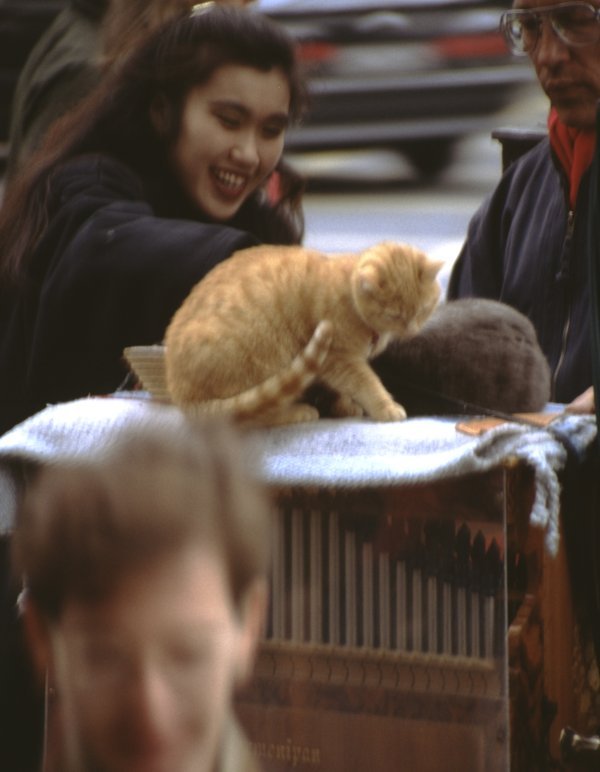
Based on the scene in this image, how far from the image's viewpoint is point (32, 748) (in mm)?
1971

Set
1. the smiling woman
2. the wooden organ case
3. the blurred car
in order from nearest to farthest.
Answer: the wooden organ case, the smiling woman, the blurred car

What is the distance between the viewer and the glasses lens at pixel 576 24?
2.10 meters

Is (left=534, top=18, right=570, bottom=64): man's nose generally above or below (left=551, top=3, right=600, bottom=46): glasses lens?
below

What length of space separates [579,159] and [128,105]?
0.74 meters

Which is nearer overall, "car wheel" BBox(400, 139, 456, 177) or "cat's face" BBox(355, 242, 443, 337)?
"cat's face" BBox(355, 242, 443, 337)

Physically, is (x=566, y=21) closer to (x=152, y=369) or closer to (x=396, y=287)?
(x=396, y=287)

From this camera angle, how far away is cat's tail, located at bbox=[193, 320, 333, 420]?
61.4 inches

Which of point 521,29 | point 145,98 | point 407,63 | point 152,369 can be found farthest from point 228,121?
point 407,63

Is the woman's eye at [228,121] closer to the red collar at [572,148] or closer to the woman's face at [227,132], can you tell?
the woman's face at [227,132]

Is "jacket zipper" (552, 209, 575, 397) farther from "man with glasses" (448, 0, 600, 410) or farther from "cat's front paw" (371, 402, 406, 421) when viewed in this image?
"cat's front paw" (371, 402, 406, 421)

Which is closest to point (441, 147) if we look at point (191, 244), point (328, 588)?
point (191, 244)

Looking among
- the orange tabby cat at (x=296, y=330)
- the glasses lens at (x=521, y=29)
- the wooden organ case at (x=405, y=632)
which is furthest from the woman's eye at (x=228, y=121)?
the wooden organ case at (x=405, y=632)

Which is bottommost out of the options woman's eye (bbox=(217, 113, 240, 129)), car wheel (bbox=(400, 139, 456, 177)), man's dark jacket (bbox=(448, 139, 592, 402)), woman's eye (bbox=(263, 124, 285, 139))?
car wheel (bbox=(400, 139, 456, 177))

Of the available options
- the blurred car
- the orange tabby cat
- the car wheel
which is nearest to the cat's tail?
the orange tabby cat
